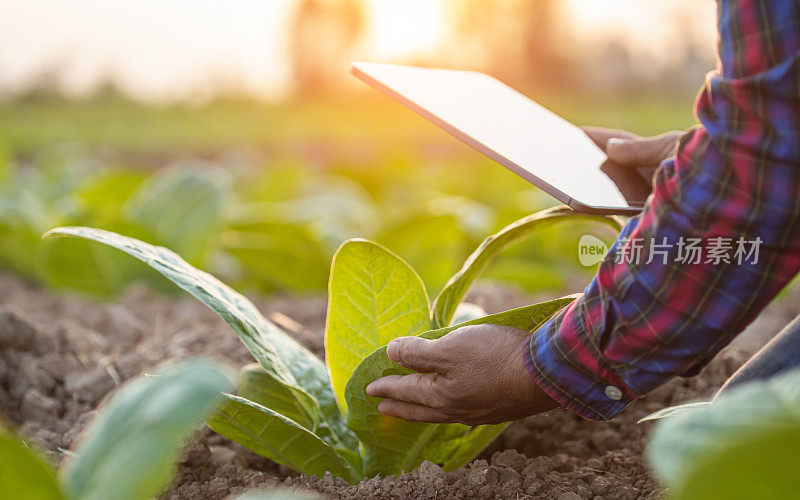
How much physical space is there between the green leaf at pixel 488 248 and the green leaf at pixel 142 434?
0.54m

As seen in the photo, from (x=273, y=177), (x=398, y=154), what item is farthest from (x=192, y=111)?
(x=273, y=177)

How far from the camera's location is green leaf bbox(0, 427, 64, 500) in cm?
68

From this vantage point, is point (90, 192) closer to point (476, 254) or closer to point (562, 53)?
point (476, 254)

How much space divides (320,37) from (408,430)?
12.6 meters

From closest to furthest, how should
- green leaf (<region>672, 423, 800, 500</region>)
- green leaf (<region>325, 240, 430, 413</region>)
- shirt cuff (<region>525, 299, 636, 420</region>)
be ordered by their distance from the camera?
green leaf (<region>672, 423, 800, 500</region>) → shirt cuff (<region>525, 299, 636, 420</region>) → green leaf (<region>325, 240, 430, 413</region>)

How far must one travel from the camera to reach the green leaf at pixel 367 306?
3.69 feet

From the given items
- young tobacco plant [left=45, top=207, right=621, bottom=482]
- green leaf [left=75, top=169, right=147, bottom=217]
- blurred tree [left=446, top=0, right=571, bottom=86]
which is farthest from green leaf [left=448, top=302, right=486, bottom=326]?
blurred tree [left=446, top=0, right=571, bottom=86]

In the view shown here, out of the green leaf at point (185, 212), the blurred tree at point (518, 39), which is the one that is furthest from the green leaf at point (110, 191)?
the blurred tree at point (518, 39)

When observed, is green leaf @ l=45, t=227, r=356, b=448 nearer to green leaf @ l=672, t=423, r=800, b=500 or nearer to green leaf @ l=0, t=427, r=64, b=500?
green leaf @ l=0, t=427, r=64, b=500

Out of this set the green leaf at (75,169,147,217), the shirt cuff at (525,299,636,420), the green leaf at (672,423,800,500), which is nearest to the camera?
the green leaf at (672,423,800,500)

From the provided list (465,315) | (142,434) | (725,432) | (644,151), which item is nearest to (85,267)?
(465,315)

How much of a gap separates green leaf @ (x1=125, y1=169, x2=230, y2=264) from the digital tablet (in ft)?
3.98

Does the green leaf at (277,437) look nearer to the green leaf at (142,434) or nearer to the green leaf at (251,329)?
the green leaf at (251,329)

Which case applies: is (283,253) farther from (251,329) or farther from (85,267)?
(251,329)
